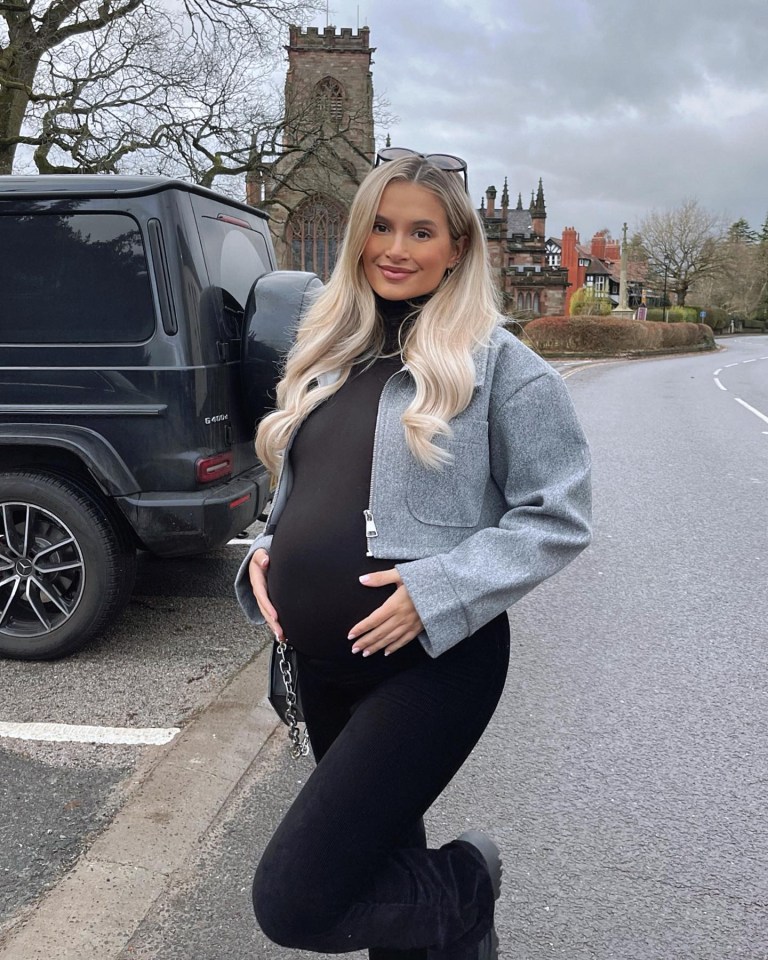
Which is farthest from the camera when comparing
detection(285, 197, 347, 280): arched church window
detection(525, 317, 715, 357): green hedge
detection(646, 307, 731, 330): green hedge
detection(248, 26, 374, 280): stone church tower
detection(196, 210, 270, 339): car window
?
detection(646, 307, 731, 330): green hedge

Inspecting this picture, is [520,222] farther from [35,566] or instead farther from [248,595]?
[248,595]

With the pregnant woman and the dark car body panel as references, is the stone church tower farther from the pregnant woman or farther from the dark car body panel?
the pregnant woman

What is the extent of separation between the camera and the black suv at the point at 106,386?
3.95 metres

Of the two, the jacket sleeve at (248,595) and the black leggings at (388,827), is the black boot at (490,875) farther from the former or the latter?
the jacket sleeve at (248,595)

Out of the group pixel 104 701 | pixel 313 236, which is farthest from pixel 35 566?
pixel 313 236

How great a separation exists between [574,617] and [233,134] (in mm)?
20021

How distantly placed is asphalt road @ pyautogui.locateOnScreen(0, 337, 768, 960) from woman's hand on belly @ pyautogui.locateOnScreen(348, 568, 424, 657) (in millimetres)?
1106

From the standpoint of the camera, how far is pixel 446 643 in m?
1.59

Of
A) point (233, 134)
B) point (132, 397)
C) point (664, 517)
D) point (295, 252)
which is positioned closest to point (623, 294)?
point (295, 252)

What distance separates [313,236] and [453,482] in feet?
156

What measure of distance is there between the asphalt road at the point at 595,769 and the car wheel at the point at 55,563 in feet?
0.61

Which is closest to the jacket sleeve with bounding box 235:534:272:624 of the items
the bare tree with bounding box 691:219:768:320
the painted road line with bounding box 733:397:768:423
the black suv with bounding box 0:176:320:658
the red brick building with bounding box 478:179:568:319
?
the black suv with bounding box 0:176:320:658

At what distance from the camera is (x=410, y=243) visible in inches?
69.2

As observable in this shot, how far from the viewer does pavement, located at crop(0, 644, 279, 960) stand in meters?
2.25
